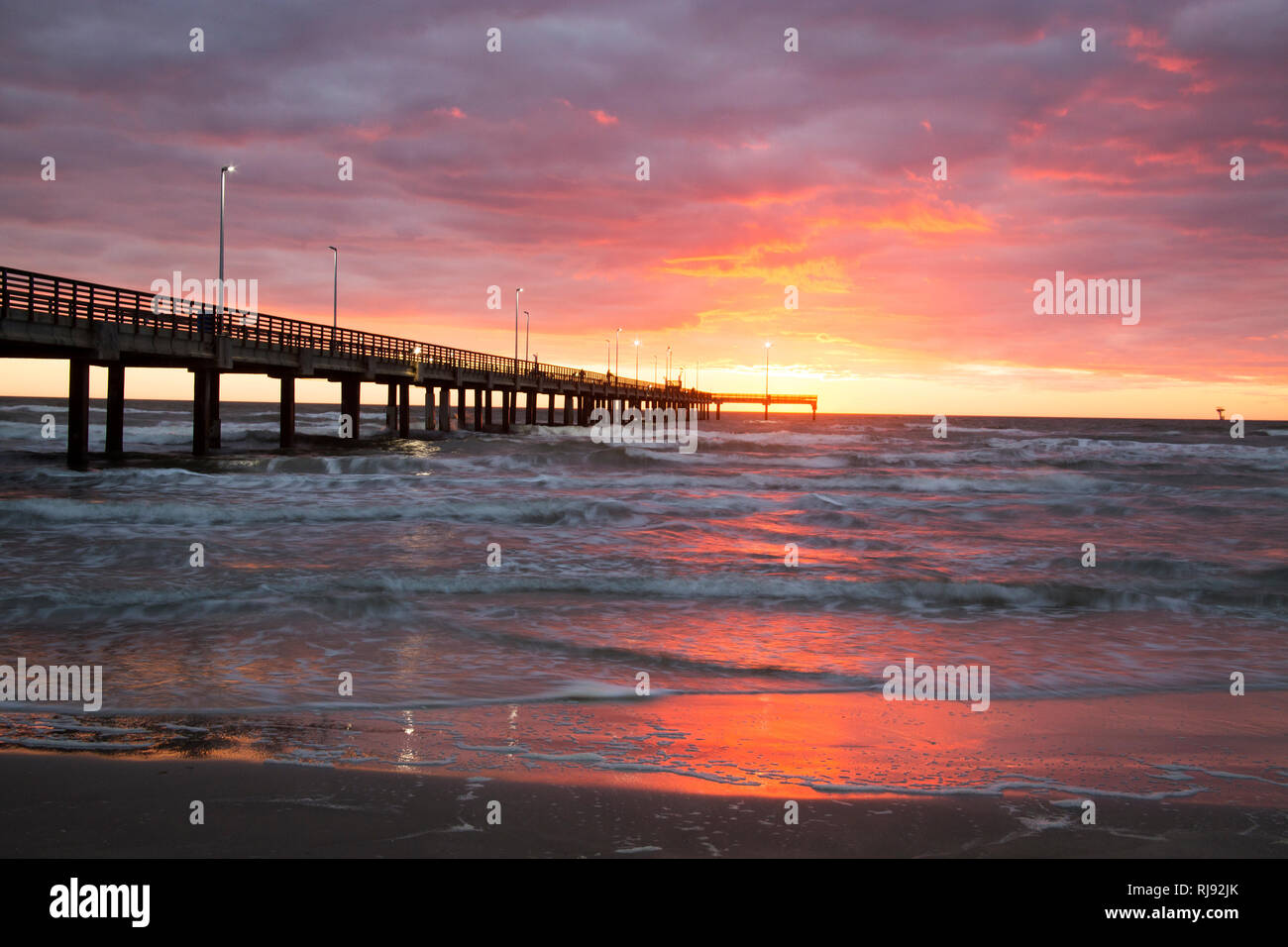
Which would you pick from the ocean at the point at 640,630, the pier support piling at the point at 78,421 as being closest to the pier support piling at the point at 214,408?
the pier support piling at the point at 78,421

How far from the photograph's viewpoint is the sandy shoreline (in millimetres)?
3740

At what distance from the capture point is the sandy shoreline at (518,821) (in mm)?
3740

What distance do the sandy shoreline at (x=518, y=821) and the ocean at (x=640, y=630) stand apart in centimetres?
30

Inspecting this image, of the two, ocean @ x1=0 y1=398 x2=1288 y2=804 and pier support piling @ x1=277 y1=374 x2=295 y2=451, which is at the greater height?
pier support piling @ x1=277 y1=374 x2=295 y2=451

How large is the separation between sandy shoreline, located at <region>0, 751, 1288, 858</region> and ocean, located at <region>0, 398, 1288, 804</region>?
0.30 metres

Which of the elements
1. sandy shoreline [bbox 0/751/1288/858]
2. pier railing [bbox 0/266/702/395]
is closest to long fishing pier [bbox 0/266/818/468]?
pier railing [bbox 0/266/702/395]

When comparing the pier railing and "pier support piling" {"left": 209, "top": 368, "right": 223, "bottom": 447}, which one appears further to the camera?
"pier support piling" {"left": 209, "top": 368, "right": 223, "bottom": 447}

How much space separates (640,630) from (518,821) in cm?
509

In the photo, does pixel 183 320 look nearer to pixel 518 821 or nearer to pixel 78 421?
pixel 78 421

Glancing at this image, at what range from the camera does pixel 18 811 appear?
158 inches

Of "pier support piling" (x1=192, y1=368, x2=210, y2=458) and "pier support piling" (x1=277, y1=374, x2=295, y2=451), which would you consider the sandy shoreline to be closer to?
"pier support piling" (x1=192, y1=368, x2=210, y2=458)

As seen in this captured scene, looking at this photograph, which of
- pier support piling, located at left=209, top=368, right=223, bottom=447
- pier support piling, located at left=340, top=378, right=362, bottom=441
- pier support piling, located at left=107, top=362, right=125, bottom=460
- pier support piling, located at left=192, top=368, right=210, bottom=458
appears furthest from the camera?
pier support piling, located at left=340, top=378, right=362, bottom=441

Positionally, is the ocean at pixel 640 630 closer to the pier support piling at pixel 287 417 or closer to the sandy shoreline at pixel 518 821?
the sandy shoreline at pixel 518 821
